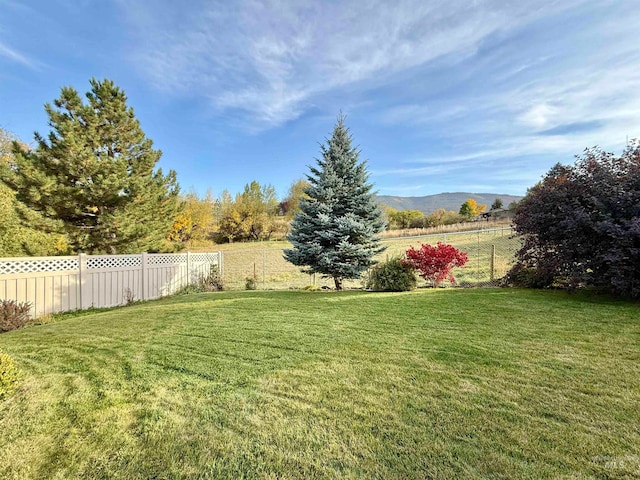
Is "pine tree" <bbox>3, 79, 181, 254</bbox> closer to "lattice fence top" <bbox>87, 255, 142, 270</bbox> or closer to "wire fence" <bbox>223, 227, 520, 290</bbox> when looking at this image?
"lattice fence top" <bbox>87, 255, 142, 270</bbox>

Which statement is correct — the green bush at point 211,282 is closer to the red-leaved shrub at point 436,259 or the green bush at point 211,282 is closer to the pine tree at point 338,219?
the pine tree at point 338,219

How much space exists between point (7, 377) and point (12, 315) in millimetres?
4460

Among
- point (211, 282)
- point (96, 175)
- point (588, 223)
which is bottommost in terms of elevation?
point (211, 282)

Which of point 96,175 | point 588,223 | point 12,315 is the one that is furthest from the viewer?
point 96,175

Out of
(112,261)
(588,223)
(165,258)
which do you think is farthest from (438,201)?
(112,261)

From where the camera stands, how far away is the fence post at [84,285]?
735cm

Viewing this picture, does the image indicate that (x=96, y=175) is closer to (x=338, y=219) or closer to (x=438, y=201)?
(x=338, y=219)

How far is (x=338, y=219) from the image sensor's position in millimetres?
7207

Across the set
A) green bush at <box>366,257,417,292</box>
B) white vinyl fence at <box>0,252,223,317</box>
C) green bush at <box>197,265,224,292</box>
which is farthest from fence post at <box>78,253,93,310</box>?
green bush at <box>366,257,417,292</box>

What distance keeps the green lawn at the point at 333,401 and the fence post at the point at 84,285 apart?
146 inches

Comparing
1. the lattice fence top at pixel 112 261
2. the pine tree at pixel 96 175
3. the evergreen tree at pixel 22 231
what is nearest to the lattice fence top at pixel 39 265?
the lattice fence top at pixel 112 261

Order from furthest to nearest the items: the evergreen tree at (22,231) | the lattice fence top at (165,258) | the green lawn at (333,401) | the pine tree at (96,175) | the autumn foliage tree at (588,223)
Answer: the pine tree at (96,175), the lattice fence top at (165,258), the evergreen tree at (22,231), the autumn foliage tree at (588,223), the green lawn at (333,401)

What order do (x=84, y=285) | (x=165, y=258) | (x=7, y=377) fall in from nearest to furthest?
(x=7, y=377), (x=84, y=285), (x=165, y=258)

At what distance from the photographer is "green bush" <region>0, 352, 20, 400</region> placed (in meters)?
2.36
